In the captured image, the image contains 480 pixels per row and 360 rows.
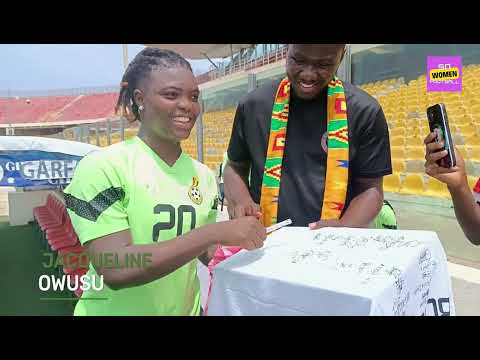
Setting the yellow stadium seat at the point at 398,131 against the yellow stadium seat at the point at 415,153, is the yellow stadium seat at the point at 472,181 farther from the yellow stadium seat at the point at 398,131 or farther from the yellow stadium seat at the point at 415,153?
the yellow stadium seat at the point at 398,131

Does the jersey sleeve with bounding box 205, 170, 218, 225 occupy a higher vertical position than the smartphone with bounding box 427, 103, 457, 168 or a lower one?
lower

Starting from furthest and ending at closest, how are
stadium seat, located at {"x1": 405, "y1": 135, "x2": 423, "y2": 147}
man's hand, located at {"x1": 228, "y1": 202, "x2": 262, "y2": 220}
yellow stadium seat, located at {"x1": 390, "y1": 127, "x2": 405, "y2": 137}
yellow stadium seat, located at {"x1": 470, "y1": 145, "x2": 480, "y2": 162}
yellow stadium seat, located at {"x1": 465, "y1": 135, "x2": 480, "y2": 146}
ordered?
yellow stadium seat, located at {"x1": 390, "y1": 127, "x2": 405, "y2": 137} < stadium seat, located at {"x1": 405, "y1": 135, "x2": 423, "y2": 147} < yellow stadium seat, located at {"x1": 465, "y1": 135, "x2": 480, "y2": 146} < yellow stadium seat, located at {"x1": 470, "y1": 145, "x2": 480, "y2": 162} < man's hand, located at {"x1": 228, "y1": 202, "x2": 262, "y2": 220}

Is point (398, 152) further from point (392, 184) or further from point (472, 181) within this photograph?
point (472, 181)

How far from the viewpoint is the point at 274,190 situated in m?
1.38

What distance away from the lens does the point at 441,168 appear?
1.17m

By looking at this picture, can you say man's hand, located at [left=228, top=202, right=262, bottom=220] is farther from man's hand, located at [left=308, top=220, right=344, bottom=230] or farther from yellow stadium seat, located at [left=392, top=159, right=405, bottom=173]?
yellow stadium seat, located at [left=392, top=159, right=405, bottom=173]

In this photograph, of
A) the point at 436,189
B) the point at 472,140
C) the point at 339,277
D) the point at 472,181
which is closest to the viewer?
the point at 339,277

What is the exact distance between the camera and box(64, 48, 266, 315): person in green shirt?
95 centimetres

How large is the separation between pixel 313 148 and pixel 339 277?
637mm

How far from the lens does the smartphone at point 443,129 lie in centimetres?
112

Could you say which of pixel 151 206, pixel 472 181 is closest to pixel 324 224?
pixel 151 206

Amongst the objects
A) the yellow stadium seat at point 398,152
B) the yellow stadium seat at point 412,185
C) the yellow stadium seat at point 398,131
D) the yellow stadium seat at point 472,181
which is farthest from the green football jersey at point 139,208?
the yellow stadium seat at point 398,131

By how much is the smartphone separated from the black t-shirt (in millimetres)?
216

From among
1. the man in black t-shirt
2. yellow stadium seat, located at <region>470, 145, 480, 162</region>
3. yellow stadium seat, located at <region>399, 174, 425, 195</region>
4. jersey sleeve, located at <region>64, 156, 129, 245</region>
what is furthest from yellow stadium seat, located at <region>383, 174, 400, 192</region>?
jersey sleeve, located at <region>64, 156, 129, 245</region>
